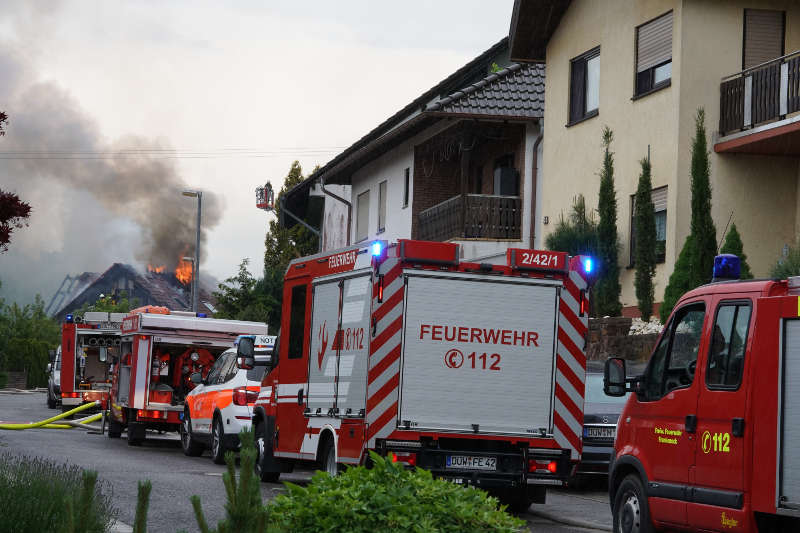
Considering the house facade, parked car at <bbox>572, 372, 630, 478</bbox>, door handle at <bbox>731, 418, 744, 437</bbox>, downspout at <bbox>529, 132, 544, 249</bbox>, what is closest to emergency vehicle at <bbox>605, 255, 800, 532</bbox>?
door handle at <bbox>731, 418, 744, 437</bbox>

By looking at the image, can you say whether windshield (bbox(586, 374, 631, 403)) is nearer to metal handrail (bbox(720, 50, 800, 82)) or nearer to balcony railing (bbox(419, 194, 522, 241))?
metal handrail (bbox(720, 50, 800, 82))

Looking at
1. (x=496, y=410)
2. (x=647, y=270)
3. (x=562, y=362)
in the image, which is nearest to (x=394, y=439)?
(x=496, y=410)

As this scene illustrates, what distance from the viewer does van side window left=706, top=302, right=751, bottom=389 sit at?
8898 mm

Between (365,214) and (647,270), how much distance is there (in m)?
16.9

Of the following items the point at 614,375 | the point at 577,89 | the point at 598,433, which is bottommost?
the point at 598,433

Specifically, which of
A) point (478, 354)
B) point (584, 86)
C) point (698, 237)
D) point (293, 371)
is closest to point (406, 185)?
point (584, 86)

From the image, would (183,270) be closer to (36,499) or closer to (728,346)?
(728,346)

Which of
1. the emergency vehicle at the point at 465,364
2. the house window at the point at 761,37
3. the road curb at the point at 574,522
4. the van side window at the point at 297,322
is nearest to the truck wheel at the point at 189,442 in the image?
the van side window at the point at 297,322

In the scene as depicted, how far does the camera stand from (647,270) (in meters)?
23.9

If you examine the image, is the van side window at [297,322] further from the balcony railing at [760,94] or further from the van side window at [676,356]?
the balcony railing at [760,94]

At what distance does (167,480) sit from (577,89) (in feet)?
48.9

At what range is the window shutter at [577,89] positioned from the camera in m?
27.9

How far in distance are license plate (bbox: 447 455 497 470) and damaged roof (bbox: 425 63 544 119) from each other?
1687cm

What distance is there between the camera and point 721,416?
29.4 ft
